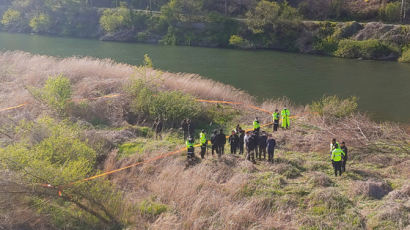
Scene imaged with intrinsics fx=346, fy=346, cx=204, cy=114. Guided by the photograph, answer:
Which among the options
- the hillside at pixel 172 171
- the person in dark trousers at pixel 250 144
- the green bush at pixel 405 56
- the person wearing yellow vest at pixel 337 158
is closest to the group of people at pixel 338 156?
the person wearing yellow vest at pixel 337 158

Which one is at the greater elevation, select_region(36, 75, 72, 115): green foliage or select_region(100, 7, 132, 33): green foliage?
select_region(100, 7, 132, 33): green foliage

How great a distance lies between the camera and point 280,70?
124ft

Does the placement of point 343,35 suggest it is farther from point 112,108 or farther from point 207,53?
point 112,108

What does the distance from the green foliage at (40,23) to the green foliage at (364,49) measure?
53223 mm

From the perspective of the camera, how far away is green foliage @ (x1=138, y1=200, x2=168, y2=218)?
33.7 ft

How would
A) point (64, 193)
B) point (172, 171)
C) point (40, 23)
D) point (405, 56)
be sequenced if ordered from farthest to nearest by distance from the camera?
point (40, 23) < point (405, 56) < point (172, 171) < point (64, 193)

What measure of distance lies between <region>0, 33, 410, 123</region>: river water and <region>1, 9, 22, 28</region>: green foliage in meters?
12.9

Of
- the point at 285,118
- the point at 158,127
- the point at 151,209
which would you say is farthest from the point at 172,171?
the point at 285,118

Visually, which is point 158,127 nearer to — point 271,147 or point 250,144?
point 250,144

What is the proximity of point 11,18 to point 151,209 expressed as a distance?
72.0 metres

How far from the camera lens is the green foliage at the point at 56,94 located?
1681 cm

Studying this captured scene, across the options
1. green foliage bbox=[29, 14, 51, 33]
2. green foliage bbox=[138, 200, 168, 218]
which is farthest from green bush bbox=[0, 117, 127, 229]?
green foliage bbox=[29, 14, 51, 33]

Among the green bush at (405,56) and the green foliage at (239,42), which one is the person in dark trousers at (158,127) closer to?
the green bush at (405,56)

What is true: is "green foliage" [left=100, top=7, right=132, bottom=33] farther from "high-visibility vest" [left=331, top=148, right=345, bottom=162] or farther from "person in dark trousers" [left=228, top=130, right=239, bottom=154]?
"high-visibility vest" [left=331, top=148, right=345, bottom=162]
